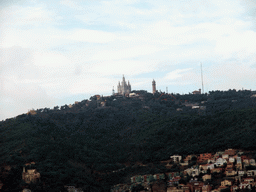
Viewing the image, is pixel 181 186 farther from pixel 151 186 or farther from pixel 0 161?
pixel 0 161

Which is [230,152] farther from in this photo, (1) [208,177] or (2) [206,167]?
(1) [208,177]

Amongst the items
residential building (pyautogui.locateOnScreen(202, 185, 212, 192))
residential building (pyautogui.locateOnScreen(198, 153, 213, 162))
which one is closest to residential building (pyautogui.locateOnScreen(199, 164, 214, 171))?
residential building (pyautogui.locateOnScreen(198, 153, 213, 162))

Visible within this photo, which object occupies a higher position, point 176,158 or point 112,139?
point 112,139

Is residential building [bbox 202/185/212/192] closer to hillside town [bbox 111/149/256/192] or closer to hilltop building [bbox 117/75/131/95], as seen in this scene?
hillside town [bbox 111/149/256/192]

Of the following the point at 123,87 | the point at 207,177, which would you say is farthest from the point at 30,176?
the point at 123,87

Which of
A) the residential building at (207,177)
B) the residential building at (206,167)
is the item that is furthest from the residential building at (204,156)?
the residential building at (207,177)

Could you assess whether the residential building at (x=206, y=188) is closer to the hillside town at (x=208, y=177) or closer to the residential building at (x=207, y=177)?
the hillside town at (x=208, y=177)
